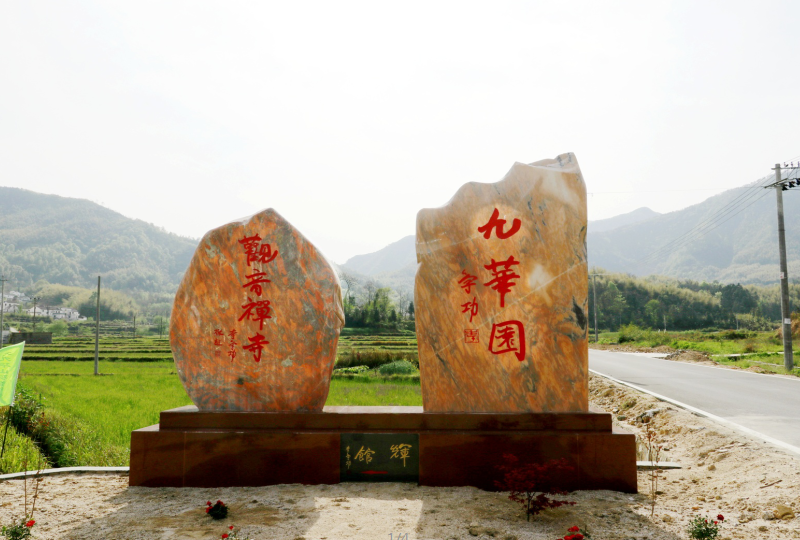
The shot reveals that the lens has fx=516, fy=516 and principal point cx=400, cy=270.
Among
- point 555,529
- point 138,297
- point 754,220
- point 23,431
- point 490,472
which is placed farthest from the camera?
point 754,220

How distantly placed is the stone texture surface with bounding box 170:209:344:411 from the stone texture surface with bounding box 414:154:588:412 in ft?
2.86

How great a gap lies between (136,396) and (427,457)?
844cm

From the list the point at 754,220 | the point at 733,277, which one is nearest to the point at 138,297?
the point at 733,277

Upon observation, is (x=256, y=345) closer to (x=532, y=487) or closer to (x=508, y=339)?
(x=508, y=339)

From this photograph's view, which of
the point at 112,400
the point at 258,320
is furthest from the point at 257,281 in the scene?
the point at 112,400

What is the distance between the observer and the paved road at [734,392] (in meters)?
6.21

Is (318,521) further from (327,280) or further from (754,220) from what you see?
(754,220)

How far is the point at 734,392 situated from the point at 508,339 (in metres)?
6.89

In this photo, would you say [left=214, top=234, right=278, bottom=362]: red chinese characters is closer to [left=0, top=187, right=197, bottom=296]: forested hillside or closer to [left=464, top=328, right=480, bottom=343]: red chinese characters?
[left=464, top=328, right=480, bottom=343]: red chinese characters

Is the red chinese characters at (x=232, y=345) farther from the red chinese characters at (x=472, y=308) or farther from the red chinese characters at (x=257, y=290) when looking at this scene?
the red chinese characters at (x=472, y=308)

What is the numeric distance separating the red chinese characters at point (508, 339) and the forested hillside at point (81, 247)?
11718cm

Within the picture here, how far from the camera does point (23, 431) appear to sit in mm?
6754

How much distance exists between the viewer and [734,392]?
889 cm

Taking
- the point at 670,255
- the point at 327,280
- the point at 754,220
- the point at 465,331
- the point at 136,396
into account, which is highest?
the point at 754,220
